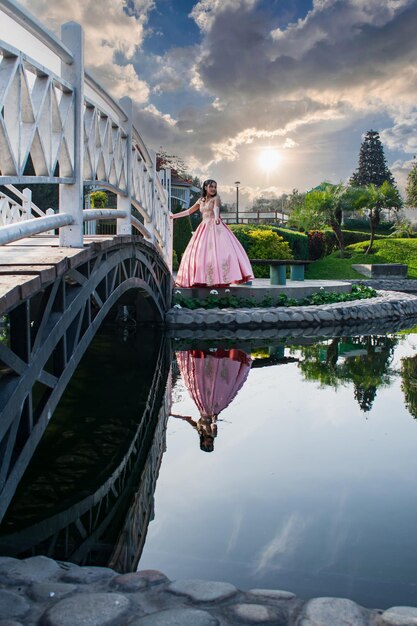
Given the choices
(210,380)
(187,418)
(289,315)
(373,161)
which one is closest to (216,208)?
(289,315)

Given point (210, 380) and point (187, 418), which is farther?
point (210, 380)

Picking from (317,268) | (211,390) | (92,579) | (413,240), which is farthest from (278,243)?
(92,579)

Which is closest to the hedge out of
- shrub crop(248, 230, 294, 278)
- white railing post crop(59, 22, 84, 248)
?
shrub crop(248, 230, 294, 278)

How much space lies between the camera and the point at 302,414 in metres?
5.75

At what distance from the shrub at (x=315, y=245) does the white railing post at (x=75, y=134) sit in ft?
76.8

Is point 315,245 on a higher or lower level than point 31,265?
higher

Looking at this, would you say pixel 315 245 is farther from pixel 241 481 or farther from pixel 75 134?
pixel 241 481

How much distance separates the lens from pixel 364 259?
2691 cm

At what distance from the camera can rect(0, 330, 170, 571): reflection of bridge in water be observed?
10.3 feet

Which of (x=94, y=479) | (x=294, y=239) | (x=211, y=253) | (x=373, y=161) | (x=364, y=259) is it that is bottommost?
(x=94, y=479)

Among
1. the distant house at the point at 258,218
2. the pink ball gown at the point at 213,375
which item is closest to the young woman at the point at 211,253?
the pink ball gown at the point at 213,375

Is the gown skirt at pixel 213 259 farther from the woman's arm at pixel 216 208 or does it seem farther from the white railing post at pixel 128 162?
the white railing post at pixel 128 162

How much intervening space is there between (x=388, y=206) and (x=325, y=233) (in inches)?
139

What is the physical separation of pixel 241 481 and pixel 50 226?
203 cm
